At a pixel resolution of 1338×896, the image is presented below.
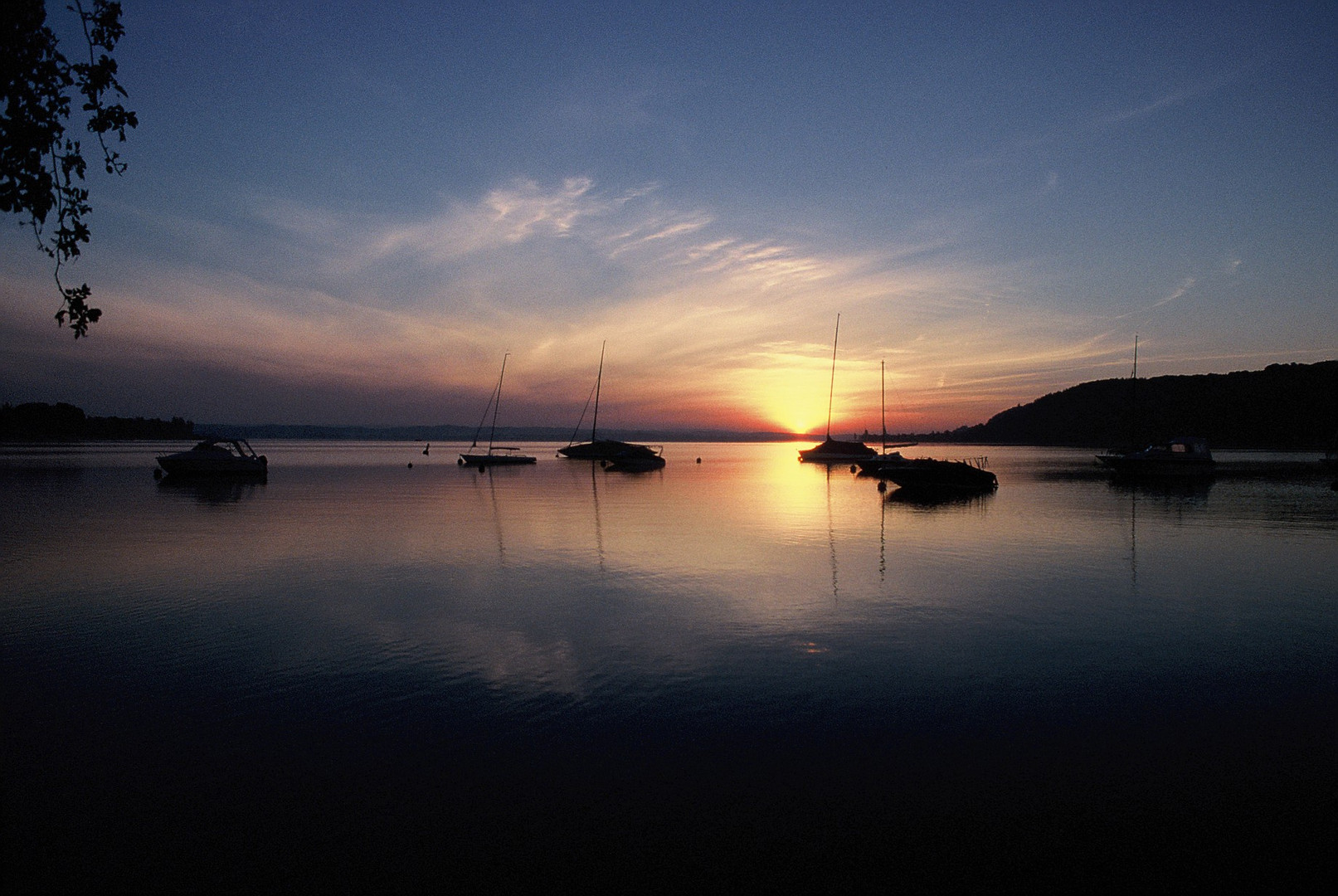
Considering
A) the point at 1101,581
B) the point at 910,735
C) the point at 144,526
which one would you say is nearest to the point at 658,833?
the point at 910,735

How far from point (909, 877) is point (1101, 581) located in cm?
1470

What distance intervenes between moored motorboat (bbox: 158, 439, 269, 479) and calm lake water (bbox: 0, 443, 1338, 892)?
130 feet

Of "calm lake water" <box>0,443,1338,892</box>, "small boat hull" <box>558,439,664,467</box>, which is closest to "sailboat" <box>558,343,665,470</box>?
"small boat hull" <box>558,439,664,467</box>

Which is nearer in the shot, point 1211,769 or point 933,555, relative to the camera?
point 1211,769

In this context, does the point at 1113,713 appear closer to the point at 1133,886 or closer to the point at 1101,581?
the point at 1133,886

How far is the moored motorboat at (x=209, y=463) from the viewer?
5628 cm

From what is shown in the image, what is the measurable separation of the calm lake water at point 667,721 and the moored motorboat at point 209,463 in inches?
1557

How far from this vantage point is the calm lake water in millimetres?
5715

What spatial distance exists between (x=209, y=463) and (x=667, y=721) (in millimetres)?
60512

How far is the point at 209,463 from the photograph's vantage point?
57719 mm

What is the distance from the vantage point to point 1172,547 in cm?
2309

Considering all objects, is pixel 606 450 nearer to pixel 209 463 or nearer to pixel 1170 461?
pixel 209 463

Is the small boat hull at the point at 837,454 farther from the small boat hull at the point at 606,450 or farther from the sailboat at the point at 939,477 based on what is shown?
the sailboat at the point at 939,477

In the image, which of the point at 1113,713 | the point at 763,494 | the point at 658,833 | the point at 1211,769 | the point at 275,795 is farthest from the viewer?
the point at 763,494
